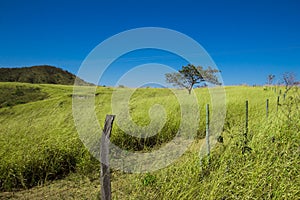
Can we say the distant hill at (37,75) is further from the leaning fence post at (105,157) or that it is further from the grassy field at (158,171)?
the leaning fence post at (105,157)

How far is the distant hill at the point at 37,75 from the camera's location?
4422cm

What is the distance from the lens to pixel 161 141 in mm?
8344

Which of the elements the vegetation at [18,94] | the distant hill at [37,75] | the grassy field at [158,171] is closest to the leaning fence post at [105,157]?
the grassy field at [158,171]

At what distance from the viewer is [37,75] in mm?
50562

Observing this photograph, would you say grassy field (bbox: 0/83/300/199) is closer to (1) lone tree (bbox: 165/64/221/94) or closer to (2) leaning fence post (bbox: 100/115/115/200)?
(2) leaning fence post (bbox: 100/115/115/200)

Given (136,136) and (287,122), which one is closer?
(287,122)

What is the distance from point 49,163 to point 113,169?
144 cm

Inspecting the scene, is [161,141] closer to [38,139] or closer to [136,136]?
[136,136]

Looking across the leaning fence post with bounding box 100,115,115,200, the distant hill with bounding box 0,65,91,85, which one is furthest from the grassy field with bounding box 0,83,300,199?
the distant hill with bounding box 0,65,91,85

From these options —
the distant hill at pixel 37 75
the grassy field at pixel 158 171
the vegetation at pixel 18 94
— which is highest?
the distant hill at pixel 37 75

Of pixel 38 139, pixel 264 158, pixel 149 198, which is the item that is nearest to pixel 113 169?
pixel 38 139

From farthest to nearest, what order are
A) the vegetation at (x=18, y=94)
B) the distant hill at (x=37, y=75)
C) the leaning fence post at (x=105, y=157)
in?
the distant hill at (x=37, y=75)
the vegetation at (x=18, y=94)
the leaning fence post at (x=105, y=157)

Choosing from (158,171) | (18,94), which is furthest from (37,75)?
(158,171)

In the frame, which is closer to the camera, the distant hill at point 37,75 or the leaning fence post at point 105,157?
the leaning fence post at point 105,157
